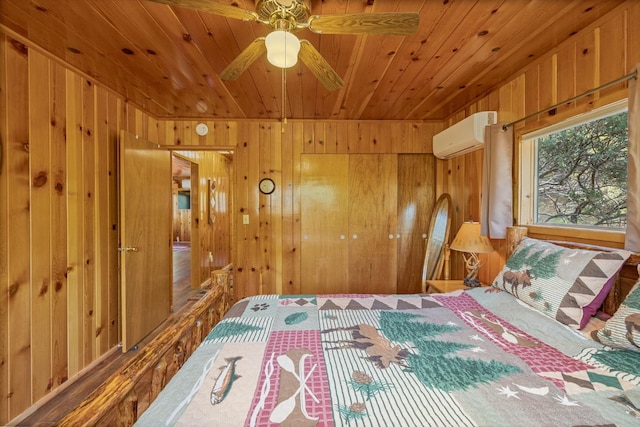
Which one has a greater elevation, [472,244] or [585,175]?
[585,175]

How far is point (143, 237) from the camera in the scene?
8.59 ft

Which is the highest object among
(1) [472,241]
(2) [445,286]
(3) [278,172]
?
(3) [278,172]

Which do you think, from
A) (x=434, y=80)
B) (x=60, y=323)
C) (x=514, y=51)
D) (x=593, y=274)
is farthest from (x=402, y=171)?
(x=60, y=323)

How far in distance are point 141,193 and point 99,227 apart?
465 millimetres

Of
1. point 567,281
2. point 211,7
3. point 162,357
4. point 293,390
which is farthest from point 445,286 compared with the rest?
point 211,7

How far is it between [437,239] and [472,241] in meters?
0.87

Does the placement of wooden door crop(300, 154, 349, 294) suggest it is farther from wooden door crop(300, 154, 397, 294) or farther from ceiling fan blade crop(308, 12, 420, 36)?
ceiling fan blade crop(308, 12, 420, 36)

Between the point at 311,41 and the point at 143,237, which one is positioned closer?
the point at 311,41

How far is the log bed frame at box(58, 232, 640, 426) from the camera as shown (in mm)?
738

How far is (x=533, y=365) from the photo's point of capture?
1.00 metres

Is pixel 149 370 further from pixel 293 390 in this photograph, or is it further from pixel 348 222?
pixel 348 222

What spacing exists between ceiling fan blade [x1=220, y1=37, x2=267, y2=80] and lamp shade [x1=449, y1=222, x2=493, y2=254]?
2067mm

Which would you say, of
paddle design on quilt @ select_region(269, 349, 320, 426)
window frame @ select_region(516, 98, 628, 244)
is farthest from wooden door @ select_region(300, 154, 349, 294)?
paddle design on quilt @ select_region(269, 349, 320, 426)

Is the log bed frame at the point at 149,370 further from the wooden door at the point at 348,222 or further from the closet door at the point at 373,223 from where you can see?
the closet door at the point at 373,223
